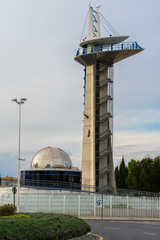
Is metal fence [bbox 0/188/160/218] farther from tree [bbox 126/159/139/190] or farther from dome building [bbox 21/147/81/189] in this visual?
tree [bbox 126/159/139/190]

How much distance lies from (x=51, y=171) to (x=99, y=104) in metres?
14.5

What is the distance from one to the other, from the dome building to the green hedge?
44085 mm

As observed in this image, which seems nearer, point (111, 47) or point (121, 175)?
point (111, 47)

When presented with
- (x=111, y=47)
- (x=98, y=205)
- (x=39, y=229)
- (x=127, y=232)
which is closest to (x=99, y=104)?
(x=111, y=47)

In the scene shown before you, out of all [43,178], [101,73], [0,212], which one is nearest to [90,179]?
[43,178]

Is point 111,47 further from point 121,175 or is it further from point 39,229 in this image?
point 39,229

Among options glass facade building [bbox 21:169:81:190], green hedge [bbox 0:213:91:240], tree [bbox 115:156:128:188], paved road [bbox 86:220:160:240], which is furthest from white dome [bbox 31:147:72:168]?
green hedge [bbox 0:213:91:240]

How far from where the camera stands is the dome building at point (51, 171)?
64938 millimetres

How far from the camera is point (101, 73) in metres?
71.5

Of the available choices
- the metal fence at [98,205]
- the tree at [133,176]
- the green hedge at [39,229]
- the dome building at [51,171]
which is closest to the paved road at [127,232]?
the green hedge at [39,229]

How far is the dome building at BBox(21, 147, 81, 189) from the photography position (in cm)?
6494

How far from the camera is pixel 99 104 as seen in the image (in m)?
70.6

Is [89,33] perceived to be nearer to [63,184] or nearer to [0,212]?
[63,184]

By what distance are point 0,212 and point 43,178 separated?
122 ft
